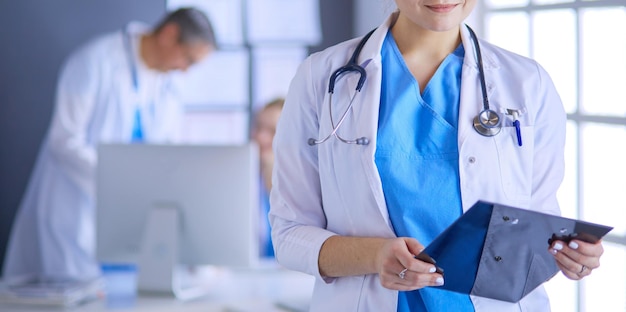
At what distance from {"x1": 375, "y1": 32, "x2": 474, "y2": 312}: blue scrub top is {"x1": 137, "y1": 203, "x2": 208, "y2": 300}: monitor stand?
1438 millimetres

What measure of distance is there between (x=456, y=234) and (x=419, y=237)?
15 cm

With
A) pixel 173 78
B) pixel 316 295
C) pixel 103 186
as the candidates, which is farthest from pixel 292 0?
pixel 316 295

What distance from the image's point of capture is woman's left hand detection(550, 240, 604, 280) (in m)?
1.35

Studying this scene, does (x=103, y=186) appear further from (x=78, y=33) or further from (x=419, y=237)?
(x=78, y=33)

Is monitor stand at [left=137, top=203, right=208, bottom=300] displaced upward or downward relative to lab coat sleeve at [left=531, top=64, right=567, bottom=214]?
downward

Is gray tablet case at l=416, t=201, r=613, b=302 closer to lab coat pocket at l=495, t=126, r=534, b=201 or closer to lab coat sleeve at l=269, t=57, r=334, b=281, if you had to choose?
lab coat pocket at l=495, t=126, r=534, b=201

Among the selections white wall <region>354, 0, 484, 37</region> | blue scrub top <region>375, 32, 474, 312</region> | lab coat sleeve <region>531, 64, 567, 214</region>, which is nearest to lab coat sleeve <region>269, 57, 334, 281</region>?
blue scrub top <region>375, 32, 474, 312</region>

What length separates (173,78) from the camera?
4.81 metres

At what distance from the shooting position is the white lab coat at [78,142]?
428cm

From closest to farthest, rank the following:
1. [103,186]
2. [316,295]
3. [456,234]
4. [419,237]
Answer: [456,234], [419,237], [316,295], [103,186]

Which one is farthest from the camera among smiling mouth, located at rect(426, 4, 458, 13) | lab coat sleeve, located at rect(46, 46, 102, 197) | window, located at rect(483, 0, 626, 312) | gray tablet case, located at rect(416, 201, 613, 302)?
lab coat sleeve, located at rect(46, 46, 102, 197)

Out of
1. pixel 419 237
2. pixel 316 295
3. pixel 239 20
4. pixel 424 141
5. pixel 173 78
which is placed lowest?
pixel 316 295

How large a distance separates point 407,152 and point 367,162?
0.25 ft

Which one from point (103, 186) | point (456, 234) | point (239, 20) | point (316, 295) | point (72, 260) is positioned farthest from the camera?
point (239, 20)
